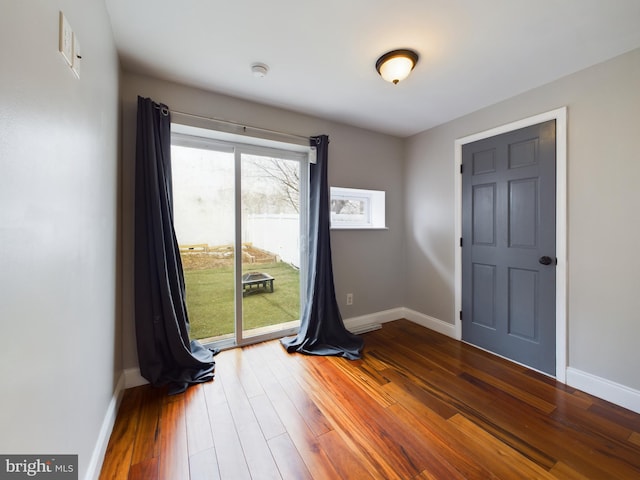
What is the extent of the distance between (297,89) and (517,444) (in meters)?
2.91

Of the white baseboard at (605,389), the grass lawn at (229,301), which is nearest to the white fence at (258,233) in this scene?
the grass lawn at (229,301)

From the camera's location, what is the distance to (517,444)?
1480 millimetres

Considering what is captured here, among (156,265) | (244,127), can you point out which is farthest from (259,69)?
(156,265)

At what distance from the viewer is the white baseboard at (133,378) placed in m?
1.98

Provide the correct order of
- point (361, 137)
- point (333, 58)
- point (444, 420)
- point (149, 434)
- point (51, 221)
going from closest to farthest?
point (51, 221) → point (149, 434) → point (444, 420) → point (333, 58) → point (361, 137)

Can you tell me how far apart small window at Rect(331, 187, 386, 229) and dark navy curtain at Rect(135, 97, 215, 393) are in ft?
5.54

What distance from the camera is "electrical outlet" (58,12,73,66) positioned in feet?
2.95

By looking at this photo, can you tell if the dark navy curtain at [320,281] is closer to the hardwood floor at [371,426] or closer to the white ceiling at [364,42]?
the hardwood floor at [371,426]

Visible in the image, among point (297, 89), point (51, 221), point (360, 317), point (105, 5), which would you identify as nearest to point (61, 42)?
point (51, 221)

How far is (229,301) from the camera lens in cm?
258

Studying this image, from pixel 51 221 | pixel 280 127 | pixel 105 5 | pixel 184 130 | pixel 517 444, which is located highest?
pixel 105 5

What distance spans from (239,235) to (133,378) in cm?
140

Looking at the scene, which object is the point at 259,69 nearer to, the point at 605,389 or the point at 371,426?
the point at 371,426

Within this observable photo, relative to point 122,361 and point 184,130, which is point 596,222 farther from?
point 122,361
